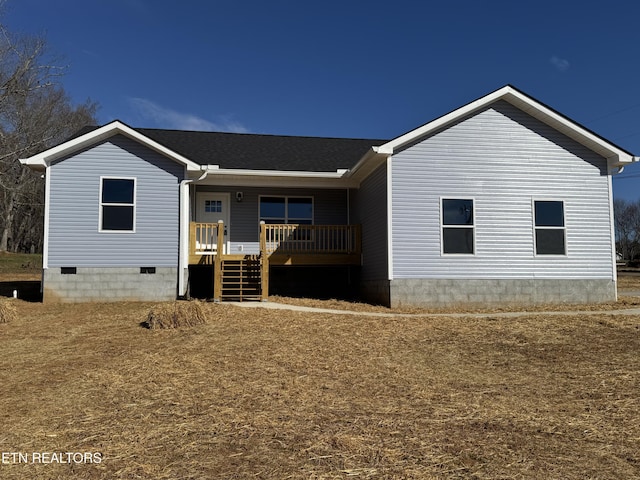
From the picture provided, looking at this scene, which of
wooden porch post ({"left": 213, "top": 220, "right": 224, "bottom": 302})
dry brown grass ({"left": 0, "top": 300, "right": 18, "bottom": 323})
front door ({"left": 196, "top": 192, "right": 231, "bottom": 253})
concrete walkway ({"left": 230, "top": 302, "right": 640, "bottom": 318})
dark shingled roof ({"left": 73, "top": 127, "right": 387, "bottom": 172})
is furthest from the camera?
front door ({"left": 196, "top": 192, "right": 231, "bottom": 253})

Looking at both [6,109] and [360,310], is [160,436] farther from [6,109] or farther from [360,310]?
[6,109]

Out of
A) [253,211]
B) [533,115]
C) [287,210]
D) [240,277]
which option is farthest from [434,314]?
[253,211]

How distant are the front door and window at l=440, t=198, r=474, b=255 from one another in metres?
6.36

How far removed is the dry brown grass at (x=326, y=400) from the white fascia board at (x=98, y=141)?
4835 mm

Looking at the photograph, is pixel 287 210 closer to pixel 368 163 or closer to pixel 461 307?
pixel 368 163

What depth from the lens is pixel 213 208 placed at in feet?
49.1

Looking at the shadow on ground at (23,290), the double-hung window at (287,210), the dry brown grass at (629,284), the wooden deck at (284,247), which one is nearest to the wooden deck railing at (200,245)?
the wooden deck at (284,247)

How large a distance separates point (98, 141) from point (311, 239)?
6092 millimetres

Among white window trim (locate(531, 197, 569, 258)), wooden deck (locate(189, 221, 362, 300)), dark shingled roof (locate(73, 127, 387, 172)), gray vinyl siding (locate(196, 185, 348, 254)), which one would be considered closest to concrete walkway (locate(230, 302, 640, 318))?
wooden deck (locate(189, 221, 362, 300))

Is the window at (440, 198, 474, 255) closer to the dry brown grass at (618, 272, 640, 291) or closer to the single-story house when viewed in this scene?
the single-story house

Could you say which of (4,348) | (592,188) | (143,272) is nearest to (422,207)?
(592,188)

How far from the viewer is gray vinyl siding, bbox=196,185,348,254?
1495 centimetres

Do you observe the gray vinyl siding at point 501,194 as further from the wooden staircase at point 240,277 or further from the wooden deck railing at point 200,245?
the wooden deck railing at point 200,245

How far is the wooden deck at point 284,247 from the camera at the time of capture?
1254 cm
